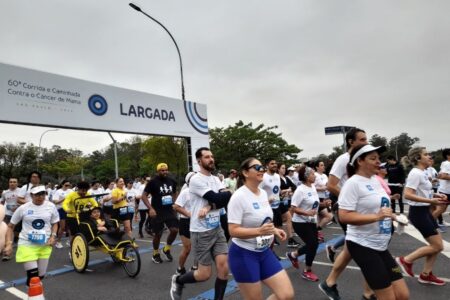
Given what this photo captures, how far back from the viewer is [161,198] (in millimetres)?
7523

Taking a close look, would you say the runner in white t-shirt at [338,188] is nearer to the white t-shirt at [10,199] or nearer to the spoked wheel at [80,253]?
the spoked wheel at [80,253]

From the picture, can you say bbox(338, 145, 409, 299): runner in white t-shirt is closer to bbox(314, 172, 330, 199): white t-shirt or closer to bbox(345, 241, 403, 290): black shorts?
bbox(345, 241, 403, 290): black shorts

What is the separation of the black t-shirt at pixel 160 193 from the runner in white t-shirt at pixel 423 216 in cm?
437

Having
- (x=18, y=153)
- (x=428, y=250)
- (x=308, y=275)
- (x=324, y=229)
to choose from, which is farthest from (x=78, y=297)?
(x=18, y=153)

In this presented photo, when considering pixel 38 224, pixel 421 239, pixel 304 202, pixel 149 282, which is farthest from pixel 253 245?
pixel 421 239

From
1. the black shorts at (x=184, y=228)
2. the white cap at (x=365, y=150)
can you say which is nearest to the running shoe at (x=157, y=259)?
the black shorts at (x=184, y=228)

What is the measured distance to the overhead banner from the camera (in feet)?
34.8

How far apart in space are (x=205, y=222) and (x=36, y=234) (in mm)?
2509

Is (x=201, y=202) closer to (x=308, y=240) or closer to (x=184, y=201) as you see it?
(x=184, y=201)

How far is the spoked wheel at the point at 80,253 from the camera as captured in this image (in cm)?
680

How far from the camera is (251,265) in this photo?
3219 millimetres

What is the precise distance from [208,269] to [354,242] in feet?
5.99

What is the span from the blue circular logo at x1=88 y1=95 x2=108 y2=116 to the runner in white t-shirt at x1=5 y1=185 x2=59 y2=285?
7352mm

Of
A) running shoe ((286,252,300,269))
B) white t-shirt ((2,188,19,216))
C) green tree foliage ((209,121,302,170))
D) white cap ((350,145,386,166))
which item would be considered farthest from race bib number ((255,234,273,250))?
green tree foliage ((209,121,302,170))
